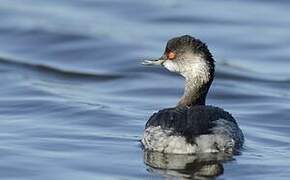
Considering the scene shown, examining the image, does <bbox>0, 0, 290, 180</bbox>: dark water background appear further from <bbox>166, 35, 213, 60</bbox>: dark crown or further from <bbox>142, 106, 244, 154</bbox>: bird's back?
<bbox>166, 35, 213, 60</bbox>: dark crown

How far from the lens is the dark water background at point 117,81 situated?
14.6 m

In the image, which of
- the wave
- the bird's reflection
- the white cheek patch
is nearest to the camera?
the bird's reflection

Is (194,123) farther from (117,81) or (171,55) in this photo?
(117,81)

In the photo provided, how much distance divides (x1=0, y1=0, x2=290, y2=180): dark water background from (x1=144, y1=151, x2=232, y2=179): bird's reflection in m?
0.11

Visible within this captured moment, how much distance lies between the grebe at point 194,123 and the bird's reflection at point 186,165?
8 cm

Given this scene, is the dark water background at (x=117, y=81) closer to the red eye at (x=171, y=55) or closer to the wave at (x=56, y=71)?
the wave at (x=56, y=71)

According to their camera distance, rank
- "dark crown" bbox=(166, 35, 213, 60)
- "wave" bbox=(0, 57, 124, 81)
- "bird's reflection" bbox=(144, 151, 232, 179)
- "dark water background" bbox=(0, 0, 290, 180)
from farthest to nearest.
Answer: "wave" bbox=(0, 57, 124, 81), "dark crown" bbox=(166, 35, 213, 60), "dark water background" bbox=(0, 0, 290, 180), "bird's reflection" bbox=(144, 151, 232, 179)

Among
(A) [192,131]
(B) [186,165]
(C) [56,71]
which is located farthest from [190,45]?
(C) [56,71]

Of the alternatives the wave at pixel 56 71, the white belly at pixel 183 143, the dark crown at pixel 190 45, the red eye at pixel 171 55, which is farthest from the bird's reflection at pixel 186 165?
the wave at pixel 56 71

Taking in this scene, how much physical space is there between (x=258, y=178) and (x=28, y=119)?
4.15 metres

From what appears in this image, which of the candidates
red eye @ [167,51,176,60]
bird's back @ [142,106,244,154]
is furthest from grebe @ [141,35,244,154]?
red eye @ [167,51,176,60]

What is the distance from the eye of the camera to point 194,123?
14477 mm

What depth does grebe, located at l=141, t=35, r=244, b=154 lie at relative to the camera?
1438 centimetres

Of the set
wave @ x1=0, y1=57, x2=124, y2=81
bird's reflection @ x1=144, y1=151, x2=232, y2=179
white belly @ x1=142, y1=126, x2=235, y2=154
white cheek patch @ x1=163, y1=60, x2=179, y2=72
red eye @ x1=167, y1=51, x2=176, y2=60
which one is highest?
wave @ x1=0, y1=57, x2=124, y2=81
